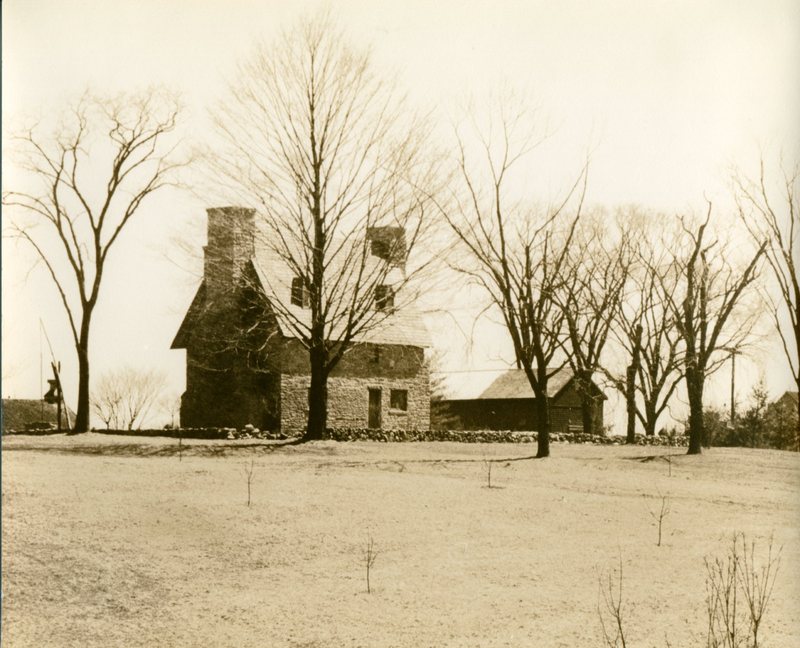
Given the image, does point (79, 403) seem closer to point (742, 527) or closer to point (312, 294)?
point (312, 294)

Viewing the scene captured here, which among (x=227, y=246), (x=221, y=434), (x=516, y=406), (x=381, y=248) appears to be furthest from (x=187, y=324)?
(x=516, y=406)

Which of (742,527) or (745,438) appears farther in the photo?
(745,438)

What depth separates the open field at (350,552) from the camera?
10328mm

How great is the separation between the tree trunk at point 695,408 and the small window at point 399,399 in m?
13.5

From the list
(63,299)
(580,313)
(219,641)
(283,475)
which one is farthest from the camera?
(580,313)

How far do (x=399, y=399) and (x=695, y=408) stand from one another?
551 inches

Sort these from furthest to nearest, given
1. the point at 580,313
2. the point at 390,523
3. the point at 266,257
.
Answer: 1. the point at 580,313
2. the point at 266,257
3. the point at 390,523

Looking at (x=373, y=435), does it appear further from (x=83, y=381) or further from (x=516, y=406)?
(x=516, y=406)

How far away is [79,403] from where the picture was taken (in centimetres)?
2800

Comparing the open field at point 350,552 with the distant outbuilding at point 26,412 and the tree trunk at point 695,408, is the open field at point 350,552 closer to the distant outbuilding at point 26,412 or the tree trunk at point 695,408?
the tree trunk at point 695,408

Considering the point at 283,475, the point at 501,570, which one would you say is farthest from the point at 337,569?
the point at 283,475

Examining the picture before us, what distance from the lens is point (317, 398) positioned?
89.5 feet

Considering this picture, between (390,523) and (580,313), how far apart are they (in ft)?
95.9

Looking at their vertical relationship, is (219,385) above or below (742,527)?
above
